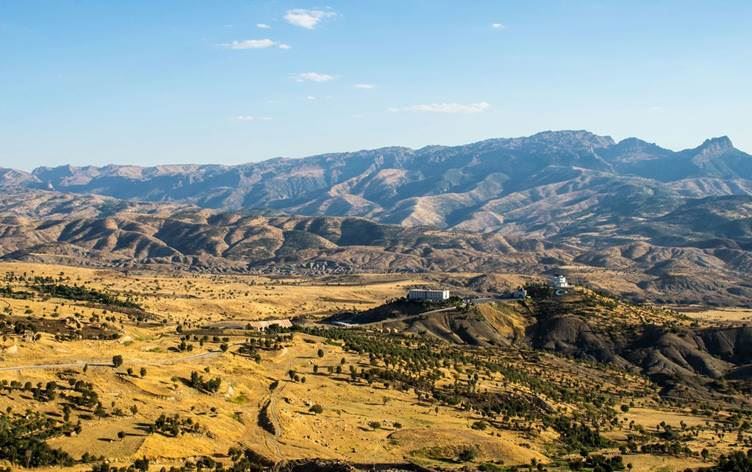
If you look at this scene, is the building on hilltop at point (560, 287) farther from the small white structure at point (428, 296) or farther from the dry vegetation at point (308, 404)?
the dry vegetation at point (308, 404)

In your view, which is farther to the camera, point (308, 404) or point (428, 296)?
point (428, 296)

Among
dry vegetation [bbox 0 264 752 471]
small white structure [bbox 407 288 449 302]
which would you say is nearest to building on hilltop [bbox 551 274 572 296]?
small white structure [bbox 407 288 449 302]

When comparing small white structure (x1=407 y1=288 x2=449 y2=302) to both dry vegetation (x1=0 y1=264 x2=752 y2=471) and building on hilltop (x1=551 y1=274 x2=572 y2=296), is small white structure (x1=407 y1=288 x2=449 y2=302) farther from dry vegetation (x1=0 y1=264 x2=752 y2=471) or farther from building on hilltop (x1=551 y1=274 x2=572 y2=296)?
dry vegetation (x1=0 y1=264 x2=752 y2=471)

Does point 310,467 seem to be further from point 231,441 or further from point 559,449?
point 559,449

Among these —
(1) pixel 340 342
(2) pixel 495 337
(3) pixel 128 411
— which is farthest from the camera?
(2) pixel 495 337

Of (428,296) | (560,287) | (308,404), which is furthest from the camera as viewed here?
(560,287)

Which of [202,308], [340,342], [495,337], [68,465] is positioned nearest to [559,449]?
[340,342]

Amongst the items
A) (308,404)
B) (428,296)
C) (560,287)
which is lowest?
(428,296)

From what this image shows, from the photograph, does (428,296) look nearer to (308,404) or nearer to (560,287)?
(560,287)

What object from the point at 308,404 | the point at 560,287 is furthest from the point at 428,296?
the point at 308,404

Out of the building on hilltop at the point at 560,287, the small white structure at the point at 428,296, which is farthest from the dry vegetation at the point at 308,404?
the building on hilltop at the point at 560,287

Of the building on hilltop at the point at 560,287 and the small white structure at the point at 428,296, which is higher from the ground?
the building on hilltop at the point at 560,287
